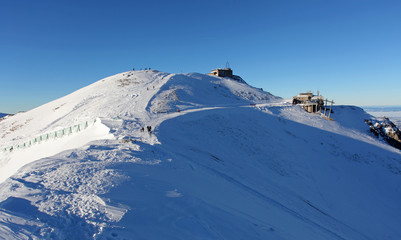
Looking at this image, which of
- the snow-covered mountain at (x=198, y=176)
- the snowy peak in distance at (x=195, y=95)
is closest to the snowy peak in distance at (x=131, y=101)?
the snowy peak in distance at (x=195, y=95)

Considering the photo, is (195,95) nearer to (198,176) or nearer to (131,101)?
(131,101)

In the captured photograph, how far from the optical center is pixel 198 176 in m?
12.1

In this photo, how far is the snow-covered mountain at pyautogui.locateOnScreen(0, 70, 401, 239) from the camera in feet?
19.6

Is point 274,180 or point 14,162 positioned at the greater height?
point 14,162

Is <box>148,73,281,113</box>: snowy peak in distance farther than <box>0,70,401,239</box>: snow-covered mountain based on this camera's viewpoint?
Yes

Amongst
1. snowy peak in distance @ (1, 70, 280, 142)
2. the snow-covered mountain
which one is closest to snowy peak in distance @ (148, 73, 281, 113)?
snowy peak in distance @ (1, 70, 280, 142)

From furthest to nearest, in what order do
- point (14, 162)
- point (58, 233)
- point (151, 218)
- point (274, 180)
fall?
1. point (14, 162)
2. point (274, 180)
3. point (151, 218)
4. point (58, 233)

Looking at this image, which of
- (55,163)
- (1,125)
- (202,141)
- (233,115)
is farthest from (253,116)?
(1,125)

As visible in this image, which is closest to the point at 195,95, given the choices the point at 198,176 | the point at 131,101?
the point at 131,101

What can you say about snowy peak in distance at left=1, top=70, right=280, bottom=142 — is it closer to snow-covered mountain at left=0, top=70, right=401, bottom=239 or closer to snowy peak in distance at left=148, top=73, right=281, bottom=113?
snowy peak in distance at left=148, top=73, right=281, bottom=113

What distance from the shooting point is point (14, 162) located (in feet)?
70.8

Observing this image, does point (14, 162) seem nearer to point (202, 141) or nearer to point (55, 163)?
point (55, 163)

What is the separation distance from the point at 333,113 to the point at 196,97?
27.6 metres

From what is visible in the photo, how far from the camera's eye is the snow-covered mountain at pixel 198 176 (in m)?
5.96
